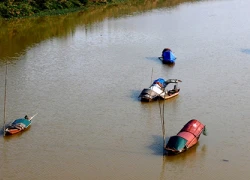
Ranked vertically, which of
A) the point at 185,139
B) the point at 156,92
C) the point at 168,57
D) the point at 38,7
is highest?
the point at 38,7

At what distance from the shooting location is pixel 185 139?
13.0m

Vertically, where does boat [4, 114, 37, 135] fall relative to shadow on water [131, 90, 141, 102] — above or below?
below

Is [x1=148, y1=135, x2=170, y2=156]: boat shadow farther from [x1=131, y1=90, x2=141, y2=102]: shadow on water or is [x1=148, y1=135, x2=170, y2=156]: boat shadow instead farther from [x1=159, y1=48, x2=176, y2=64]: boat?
[x1=159, y1=48, x2=176, y2=64]: boat

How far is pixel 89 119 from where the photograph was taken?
15531 mm

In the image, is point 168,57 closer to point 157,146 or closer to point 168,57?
point 168,57

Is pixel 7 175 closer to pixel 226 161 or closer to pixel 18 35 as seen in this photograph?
pixel 226 161

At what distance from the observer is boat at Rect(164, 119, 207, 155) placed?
12867mm

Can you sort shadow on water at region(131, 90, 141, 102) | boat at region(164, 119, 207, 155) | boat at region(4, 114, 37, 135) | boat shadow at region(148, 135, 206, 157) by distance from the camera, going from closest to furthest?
boat at region(164, 119, 207, 155) → boat shadow at region(148, 135, 206, 157) → boat at region(4, 114, 37, 135) → shadow on water at region(131, 90, 141, 102)

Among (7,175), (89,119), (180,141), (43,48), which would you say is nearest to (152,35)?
(43,48)

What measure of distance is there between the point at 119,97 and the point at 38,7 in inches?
720

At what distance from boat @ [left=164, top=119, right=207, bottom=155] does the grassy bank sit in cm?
2131

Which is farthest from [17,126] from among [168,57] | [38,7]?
[38,7]

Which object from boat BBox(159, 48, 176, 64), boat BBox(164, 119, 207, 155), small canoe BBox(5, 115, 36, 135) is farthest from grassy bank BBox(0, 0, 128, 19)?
boat BBox(164, 119, 207, 155)

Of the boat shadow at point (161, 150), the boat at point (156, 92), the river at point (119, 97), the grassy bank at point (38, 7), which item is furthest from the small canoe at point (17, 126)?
the grassy bank at point (38, 7)
